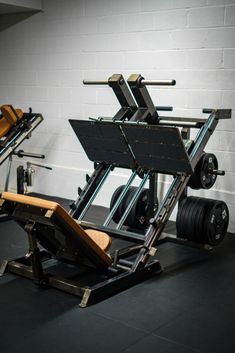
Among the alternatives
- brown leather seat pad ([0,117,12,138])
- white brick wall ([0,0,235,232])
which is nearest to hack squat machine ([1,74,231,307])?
white brick wall ([0,0,235,232])

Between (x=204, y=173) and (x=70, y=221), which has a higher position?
(x=204, y=173)

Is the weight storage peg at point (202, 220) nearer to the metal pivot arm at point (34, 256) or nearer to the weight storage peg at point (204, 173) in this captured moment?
the weight storage peg at point (204, 173)

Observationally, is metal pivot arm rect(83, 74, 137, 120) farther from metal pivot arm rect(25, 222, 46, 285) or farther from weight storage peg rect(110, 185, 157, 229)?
metal pivot arm rect(25, 222, 46, 285)

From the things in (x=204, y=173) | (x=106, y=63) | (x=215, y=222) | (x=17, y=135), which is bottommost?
(x=215, y=222)

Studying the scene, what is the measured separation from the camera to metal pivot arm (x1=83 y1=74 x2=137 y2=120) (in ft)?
11.6

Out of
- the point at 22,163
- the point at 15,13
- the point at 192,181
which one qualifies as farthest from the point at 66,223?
the point at 15,13

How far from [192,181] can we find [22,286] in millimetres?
1589

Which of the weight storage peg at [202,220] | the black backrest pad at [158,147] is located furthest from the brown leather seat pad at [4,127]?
the weight storage peg at [202,220]

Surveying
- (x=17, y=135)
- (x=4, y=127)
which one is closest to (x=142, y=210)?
(x=17, y=135)

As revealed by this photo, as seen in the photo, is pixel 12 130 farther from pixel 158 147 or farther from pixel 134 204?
pixel 158 147

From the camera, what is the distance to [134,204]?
418cm

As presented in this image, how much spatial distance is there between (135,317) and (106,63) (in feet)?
10.6

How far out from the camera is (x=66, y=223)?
2824 millimetres

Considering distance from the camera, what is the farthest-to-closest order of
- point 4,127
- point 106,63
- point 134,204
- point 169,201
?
point 106,63 < point 4,127 < point 134,204 < point 169,201
